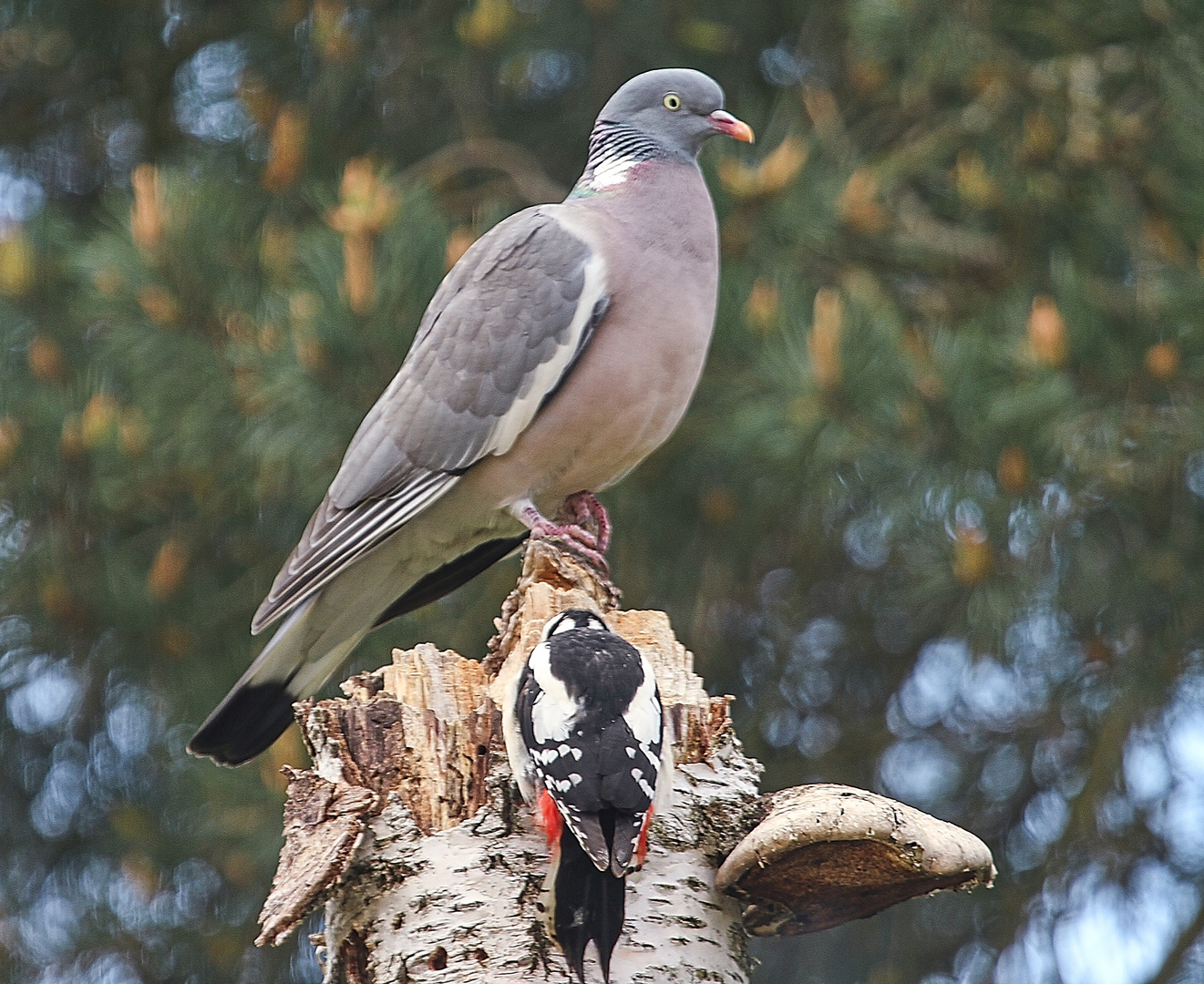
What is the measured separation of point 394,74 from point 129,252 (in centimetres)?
133

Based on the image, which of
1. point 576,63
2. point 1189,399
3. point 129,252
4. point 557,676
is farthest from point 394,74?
point 557,676

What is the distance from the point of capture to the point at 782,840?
227cm

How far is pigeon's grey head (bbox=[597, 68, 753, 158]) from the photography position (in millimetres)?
3719

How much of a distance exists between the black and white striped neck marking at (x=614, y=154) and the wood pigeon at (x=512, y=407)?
11mm

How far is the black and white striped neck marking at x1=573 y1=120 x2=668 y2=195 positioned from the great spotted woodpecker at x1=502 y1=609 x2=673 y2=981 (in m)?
1.50

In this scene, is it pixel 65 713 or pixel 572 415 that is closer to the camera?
pixel 572 415

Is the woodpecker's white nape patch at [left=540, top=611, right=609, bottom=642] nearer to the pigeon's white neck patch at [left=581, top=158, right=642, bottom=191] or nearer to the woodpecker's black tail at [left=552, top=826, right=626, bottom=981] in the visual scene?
the woodpecker's black tail at [left=552, top=826, right=626, bottom=981]

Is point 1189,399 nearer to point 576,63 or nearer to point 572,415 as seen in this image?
point 572,415

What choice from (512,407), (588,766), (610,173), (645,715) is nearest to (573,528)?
(512,407)

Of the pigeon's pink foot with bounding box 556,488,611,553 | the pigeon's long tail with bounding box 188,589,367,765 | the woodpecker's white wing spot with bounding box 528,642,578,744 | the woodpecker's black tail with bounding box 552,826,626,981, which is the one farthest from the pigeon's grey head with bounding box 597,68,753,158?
the woodpecker's black tail with bounding box 552,826,626,981

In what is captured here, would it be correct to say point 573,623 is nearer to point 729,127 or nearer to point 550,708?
point 550,708

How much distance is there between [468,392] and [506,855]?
1321mm

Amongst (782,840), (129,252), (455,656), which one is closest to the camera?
(782,840)

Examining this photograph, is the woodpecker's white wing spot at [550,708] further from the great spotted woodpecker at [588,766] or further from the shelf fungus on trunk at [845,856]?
the shelf fungus on trunk at [845,856]
